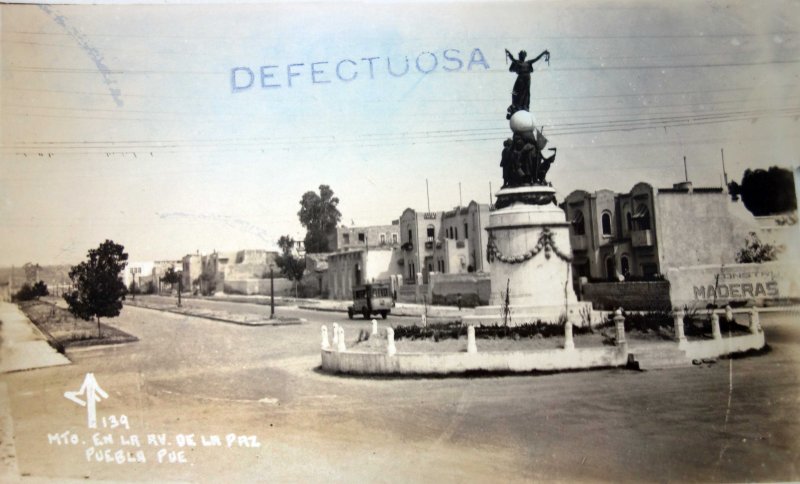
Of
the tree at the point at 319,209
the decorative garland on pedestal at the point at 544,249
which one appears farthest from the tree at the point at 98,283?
the decorative garland on pedestal at the point at 544,249

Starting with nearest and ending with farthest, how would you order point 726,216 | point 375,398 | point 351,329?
point 375,398, point 726,216, point 351,329

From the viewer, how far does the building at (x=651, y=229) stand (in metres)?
14.5

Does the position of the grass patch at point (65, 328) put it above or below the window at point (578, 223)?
below

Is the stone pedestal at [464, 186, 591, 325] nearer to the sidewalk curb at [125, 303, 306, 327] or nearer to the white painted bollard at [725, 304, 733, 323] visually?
the white painted bollard at [725, 304, 733, 323]

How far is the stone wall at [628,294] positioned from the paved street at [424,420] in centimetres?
716

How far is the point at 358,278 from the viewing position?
26.9m

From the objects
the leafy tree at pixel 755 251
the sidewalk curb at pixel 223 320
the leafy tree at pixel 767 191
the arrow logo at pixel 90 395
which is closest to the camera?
the arrow logo at pixel 90 395

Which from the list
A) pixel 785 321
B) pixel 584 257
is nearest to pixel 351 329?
pixel 785 321

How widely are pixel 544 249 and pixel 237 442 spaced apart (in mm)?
7365

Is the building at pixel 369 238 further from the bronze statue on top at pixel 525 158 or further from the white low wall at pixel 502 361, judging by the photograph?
the white low wall at pixel 502 361

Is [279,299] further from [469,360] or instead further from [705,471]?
[705,471]

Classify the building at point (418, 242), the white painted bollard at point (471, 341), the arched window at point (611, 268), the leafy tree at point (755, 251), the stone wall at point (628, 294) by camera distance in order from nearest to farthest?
1. the white painted bollard at point (471, 341)
2. the leafy tree at point (755, 251)
3. the stone wall at point (628, 294)
4. the arched window at point (611, 268)
5. the building at point (418, 242)

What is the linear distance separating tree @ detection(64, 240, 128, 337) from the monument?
6.87 meters

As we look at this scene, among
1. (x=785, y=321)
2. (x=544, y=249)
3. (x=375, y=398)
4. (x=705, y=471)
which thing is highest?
(x=544, y=249)
